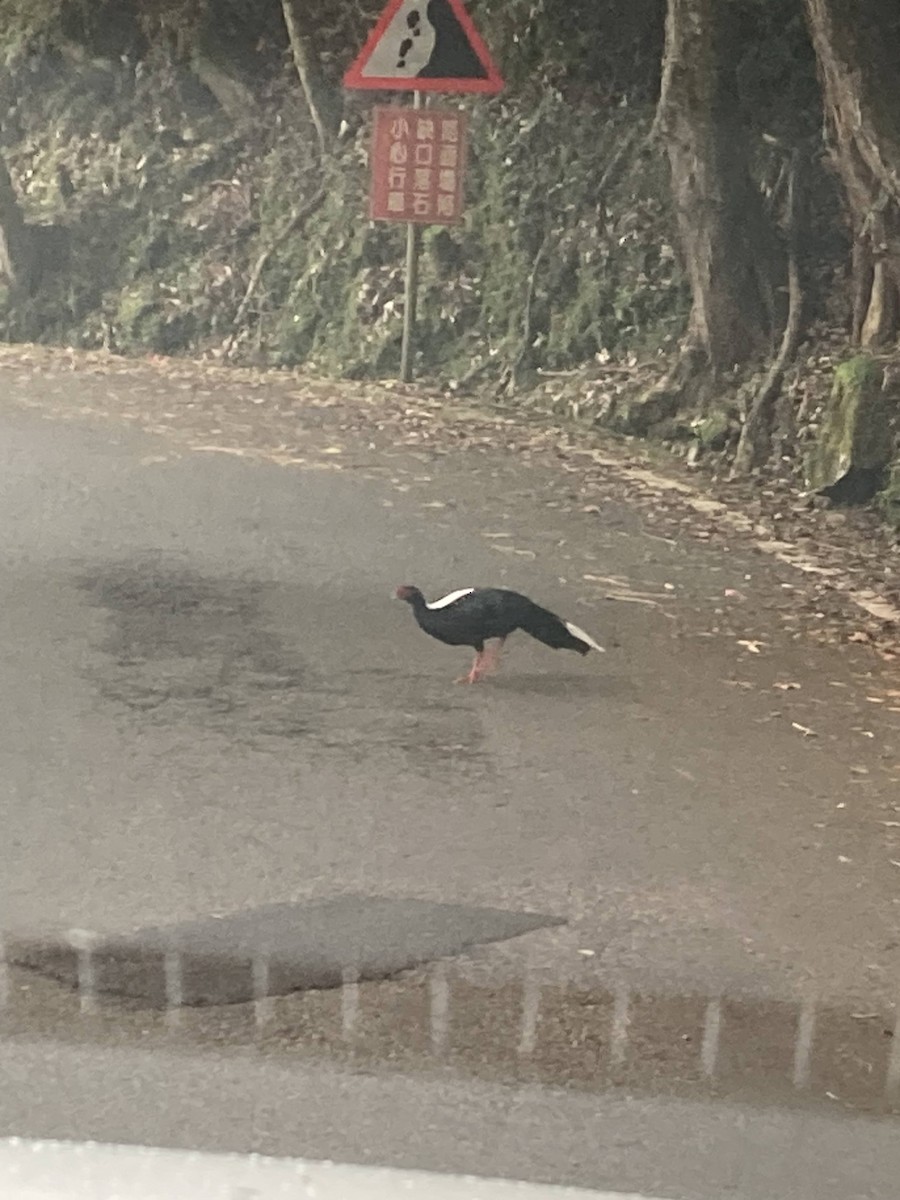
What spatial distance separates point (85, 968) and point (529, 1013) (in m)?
0.69

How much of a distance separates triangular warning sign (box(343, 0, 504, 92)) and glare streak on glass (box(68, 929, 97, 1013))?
1432 millimetres

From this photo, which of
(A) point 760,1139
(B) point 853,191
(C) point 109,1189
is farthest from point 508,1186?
(B) point 853,191

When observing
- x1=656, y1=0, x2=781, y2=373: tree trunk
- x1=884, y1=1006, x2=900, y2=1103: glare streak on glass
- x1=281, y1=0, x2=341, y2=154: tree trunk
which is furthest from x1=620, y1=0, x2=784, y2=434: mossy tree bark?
x1=884, y1=1006, x2=900, y2=1103: glare streak on glass

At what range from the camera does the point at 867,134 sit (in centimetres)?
301

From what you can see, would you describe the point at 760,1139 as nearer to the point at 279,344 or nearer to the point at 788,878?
the point at 788,878

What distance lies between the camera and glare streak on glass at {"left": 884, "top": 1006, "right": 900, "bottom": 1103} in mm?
2711

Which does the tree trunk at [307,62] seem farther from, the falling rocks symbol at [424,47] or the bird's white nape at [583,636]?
the bird's white nape at [583,636]

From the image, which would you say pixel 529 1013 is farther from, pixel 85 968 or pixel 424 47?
pixel 424 47

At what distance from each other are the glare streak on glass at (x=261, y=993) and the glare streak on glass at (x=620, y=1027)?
Answer: 0.52 meters

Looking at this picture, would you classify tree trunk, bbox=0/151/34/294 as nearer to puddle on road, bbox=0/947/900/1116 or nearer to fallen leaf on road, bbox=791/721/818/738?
puddle on road, bbox=0/947/900/1116

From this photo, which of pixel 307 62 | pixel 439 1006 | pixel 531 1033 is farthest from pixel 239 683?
pixel 307 62

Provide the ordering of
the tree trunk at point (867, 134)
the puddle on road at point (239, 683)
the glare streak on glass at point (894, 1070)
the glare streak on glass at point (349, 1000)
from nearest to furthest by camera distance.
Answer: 1. the glare streak on glass at point (894, 1070)
2. the glare streak on glass at point (349, 1000)
3. the tree trunk at point (867, 134)
4. the puddle on road at point (239, 683)

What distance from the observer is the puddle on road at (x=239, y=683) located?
10.2 feet


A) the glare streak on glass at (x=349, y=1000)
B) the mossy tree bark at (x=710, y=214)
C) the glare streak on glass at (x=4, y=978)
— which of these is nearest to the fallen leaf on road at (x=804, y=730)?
the mossy tree bark at (x=710, y=214)
